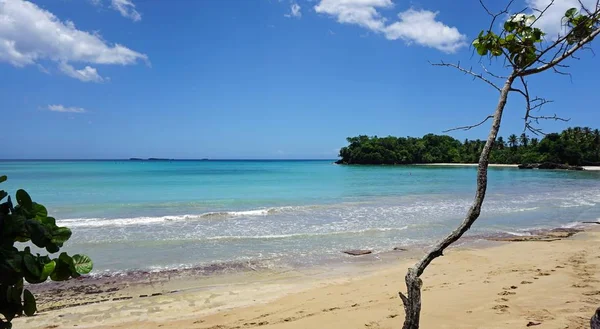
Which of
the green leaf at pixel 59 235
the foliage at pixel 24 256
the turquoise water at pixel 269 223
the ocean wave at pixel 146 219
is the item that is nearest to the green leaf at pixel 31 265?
the foliage at pixel 24 256

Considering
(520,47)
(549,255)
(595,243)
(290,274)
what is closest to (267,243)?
(290,274)

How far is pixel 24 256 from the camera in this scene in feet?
4.64

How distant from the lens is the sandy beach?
18.4 feet

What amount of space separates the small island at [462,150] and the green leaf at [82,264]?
93373 mm

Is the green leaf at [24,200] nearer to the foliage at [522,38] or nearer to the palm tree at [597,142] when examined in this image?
the foliage at [522,38]

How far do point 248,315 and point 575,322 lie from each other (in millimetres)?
4533

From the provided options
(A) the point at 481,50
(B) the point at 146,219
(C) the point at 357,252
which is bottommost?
(B) the point at 146,219

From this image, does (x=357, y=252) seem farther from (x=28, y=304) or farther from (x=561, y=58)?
(x=28, y=304)

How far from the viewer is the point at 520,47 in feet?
9.20

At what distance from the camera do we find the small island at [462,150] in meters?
81.8

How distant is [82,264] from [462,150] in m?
130

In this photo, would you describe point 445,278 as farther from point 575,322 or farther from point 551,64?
point 551,64

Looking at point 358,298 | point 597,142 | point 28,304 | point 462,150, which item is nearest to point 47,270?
point 28,304

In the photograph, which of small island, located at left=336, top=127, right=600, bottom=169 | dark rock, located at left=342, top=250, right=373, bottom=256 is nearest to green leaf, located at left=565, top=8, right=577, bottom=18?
dark rock, located at left=342, top=250, right=373, bottom=256
